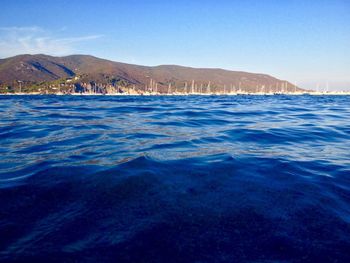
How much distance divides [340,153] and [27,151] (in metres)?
9.74

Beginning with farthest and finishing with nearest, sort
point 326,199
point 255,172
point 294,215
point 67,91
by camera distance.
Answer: point 67,91, point 255,172, point 326,199, point 294,215

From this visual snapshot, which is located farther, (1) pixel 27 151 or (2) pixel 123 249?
(1) pixel 27 151

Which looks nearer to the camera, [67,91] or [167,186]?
[167,186]

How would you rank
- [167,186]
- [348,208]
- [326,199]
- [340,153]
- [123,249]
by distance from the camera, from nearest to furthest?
[123,249] → [348,208] → [326,199] → [167,186] → [340,153]

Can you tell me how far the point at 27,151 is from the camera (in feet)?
23.0

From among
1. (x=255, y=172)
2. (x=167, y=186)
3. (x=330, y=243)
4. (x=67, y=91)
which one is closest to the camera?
(x=330, y=243)

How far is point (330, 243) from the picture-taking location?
9.71 ft

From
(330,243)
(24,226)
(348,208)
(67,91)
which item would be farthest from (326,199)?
(67,91)

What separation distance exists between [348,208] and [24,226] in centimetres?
505

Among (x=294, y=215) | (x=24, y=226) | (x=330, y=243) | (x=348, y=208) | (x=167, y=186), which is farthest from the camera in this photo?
(x=167, y=186)

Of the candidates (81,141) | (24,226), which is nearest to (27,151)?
(81,141)

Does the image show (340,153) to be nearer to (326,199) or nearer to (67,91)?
(326,199)

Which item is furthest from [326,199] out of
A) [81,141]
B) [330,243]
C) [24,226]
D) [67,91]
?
[67,91]

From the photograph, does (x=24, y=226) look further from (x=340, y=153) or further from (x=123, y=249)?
(x=340, y=153)
